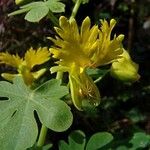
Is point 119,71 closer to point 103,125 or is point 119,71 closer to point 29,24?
point 29,24

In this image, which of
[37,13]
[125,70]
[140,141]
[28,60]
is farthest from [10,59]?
[140,141]

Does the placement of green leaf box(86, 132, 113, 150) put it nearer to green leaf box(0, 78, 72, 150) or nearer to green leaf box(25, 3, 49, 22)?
green leaf box(0, 78, 72, 150)

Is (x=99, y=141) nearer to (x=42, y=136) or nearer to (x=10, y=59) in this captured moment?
(x=42, y=136)

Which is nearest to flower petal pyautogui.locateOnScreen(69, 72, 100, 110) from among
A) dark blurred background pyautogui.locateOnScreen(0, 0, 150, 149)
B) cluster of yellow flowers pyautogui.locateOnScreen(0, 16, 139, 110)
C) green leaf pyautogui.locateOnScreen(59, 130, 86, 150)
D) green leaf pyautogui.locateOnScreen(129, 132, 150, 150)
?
cluster of yellow flowers pyautogui.locateOnScreen(0, 16, 139, 110)

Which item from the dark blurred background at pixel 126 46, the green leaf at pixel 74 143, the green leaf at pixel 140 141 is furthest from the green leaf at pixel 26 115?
the dark blurred background at pixel 126 46

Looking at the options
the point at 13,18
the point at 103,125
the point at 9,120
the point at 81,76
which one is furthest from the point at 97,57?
the point at 103,125

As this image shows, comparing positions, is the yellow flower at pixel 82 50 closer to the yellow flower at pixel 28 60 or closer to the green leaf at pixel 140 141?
the yellow flower at pixel 28 60
